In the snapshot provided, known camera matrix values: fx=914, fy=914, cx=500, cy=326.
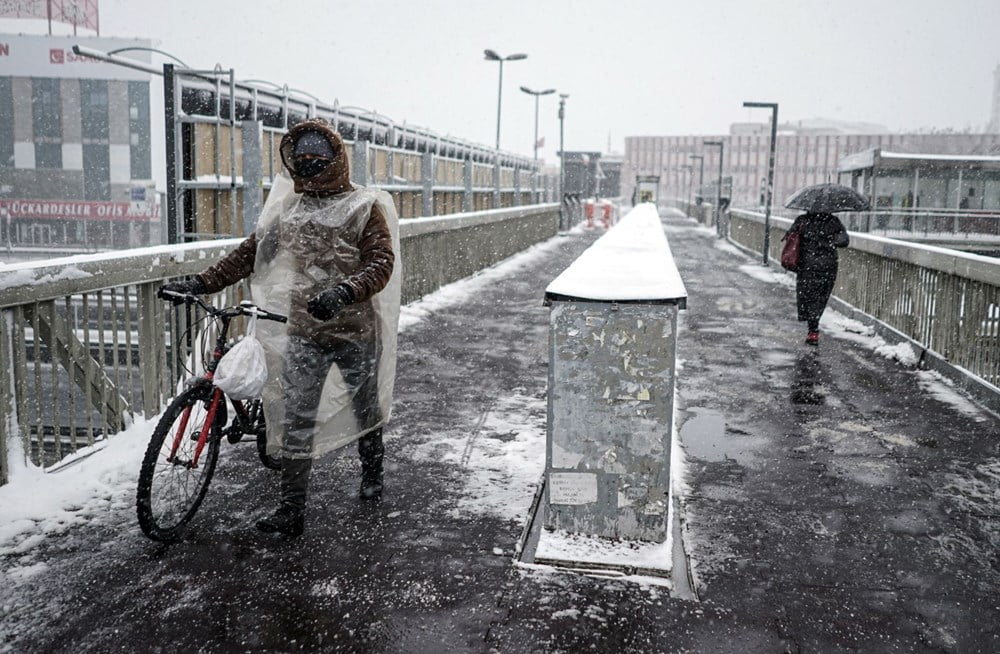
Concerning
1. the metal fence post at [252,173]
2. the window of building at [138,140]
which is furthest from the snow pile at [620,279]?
the window of building at [138,140]

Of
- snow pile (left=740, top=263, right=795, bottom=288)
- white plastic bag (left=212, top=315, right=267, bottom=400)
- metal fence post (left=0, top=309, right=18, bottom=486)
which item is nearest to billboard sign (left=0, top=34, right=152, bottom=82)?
snow pile (left=740, top=263, right=795, bottom=288)

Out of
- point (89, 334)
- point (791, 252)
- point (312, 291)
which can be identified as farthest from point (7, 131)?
point (312, 291)

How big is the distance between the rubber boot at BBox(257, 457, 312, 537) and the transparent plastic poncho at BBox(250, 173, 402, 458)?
0.18 ft

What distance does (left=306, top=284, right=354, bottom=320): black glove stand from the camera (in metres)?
3.64

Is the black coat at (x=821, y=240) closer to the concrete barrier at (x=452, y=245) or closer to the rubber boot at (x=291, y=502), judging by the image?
the concrete barrier at (x=452, y=245)

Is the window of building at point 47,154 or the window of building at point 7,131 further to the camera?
the window of building at point 47,154

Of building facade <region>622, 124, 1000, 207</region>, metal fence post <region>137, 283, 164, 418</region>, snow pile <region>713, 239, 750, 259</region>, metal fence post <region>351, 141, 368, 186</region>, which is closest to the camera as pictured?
metal fence post <region>137, 283, 164, 418</region>

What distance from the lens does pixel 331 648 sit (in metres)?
3.10

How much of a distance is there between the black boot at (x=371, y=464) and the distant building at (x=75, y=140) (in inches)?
2587

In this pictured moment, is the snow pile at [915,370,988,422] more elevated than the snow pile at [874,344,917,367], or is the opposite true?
the snow pile at [874,344,917,367]

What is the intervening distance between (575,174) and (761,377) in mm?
50116

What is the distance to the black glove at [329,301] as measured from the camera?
3.64 metres

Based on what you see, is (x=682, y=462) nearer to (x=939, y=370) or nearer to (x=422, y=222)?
(x=939, y=370)

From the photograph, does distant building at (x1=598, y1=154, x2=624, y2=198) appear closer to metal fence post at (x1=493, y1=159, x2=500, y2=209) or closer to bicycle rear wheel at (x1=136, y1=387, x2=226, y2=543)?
metal fence post at (x1=493, y1=159, x2=500, y2=209)
